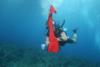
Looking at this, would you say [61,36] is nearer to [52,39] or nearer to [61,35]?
[61,35]

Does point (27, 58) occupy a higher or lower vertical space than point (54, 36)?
lower

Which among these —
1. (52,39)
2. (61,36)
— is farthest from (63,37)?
(52,39)

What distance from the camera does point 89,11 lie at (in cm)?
324

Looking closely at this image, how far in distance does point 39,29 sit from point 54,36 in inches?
8.1

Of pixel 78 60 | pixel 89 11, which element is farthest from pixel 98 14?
pixel 78 60

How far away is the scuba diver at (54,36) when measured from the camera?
316 cm

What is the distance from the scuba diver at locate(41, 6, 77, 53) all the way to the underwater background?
55 mm

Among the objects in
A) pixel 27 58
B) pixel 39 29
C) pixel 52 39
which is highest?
pixel 39 29

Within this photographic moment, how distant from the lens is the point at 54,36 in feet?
10.4

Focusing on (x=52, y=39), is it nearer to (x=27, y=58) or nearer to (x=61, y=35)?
(x=61, y=35)

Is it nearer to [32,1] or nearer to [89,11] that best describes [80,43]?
[89,11]

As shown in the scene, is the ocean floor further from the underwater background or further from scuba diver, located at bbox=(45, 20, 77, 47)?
scuba diver, located at bbox=(45, 20, 77, 47)

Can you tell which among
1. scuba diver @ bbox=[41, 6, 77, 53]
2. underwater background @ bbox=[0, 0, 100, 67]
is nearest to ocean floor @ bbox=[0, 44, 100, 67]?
underwater background @ bbox=[0, 0, 100, 67]

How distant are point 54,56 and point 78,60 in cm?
31
